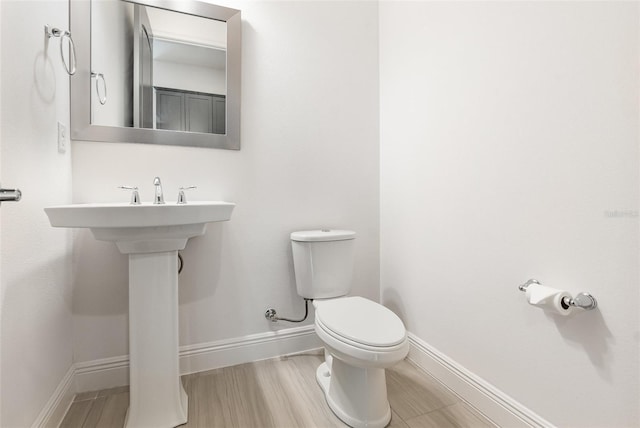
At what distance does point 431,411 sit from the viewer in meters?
1.26

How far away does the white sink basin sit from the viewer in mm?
921

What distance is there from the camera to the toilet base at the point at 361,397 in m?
1.16

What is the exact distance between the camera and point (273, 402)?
1315 mm

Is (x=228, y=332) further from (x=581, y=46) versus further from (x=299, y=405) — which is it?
(x=581, y=46)

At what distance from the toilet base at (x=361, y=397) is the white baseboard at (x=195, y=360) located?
21.2 inches

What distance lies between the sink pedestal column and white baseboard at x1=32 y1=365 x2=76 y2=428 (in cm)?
26

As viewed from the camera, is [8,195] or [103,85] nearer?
[8,195]

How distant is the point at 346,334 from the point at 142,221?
78 cm

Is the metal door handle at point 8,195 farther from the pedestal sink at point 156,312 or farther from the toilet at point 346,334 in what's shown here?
the toilet at point 346,334

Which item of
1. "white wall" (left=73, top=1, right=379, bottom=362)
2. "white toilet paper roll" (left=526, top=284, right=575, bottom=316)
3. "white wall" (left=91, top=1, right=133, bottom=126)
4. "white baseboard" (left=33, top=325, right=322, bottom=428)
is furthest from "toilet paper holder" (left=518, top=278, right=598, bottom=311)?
"white wall" (left=91, top=1, right=133, bottom=126)

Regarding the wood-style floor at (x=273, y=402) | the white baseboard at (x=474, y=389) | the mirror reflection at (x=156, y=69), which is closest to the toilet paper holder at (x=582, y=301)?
the white baseboard at (x=474, y=389)

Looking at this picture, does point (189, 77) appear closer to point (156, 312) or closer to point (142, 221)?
point (142, 221)

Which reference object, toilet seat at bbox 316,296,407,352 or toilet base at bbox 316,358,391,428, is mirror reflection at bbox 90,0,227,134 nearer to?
toilet seat at bbox 316,296,407,352

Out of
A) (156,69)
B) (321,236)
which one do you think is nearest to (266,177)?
(321,236)
